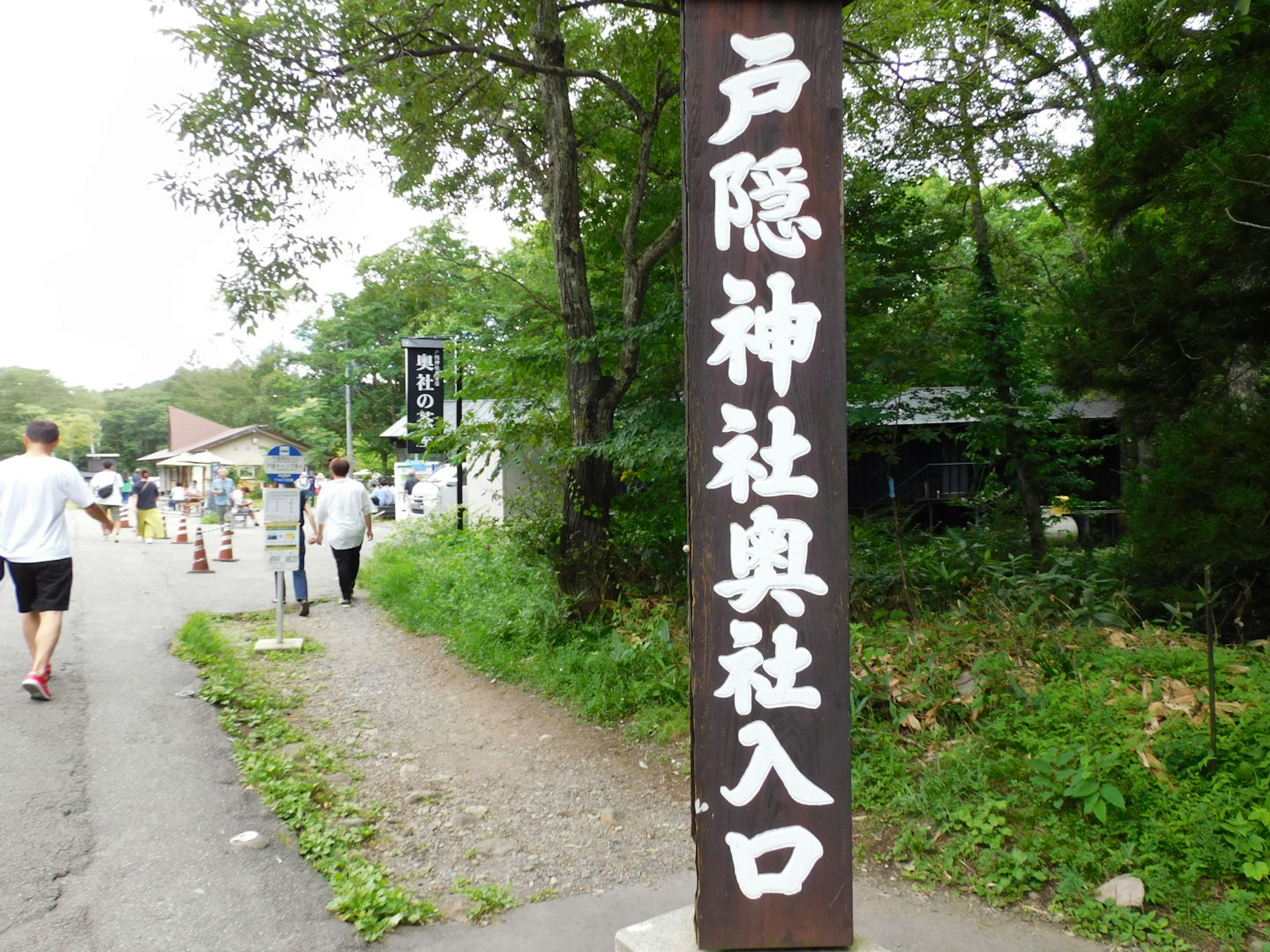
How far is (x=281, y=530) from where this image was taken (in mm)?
7977

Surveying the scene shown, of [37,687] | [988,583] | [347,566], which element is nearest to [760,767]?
[988,583]

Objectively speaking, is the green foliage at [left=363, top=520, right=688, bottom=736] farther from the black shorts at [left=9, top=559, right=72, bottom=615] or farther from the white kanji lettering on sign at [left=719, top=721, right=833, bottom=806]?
the black shorts at [left=9, top=559, right=72, bottom=615]

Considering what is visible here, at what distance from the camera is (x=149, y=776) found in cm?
475

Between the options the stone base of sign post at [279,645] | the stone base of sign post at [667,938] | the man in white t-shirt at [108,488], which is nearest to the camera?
the stone base of sign post at [667,938]

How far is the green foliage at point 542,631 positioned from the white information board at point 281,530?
1525 millimetres

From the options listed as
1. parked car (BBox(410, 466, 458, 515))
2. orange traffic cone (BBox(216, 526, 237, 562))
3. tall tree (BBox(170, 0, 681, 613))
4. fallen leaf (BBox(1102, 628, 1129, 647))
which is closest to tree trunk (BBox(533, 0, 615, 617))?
tall tree (BBox(170, 0, 681, 613))

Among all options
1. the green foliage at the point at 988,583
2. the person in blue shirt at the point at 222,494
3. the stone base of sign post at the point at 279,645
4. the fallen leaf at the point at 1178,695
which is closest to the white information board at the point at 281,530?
the stone base of sign post at the point at 279,645

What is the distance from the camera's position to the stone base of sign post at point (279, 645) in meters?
7.66

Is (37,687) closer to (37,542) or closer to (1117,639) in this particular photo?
(37,542)

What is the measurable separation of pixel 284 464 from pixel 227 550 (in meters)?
7.87

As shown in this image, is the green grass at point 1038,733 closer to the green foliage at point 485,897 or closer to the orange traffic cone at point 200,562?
the green foliage at point 485,897

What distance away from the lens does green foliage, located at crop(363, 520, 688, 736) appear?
6.08 meters

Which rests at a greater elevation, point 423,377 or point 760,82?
point 423,377

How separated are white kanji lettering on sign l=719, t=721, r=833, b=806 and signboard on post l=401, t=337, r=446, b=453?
12.3 metres
